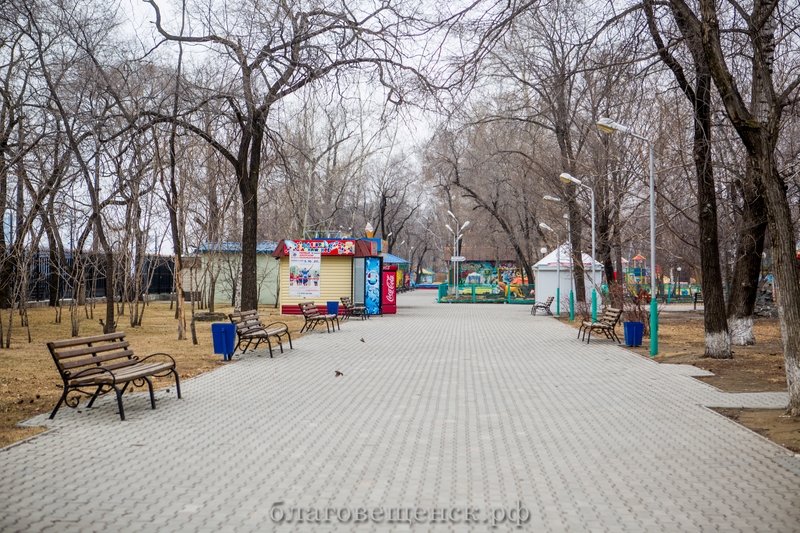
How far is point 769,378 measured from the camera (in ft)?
38.4

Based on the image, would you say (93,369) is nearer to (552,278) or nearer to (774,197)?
(774,197)

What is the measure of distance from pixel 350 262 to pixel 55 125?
1396cm

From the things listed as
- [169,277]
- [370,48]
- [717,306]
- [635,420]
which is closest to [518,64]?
[370,48]

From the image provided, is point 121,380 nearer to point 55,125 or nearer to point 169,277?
point 55,125

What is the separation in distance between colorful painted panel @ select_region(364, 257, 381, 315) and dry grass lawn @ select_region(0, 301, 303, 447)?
402cm

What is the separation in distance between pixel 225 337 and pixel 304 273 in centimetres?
1477

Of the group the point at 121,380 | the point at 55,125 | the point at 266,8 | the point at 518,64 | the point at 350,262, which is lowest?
the point at 121,380

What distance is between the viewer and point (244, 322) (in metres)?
15.3

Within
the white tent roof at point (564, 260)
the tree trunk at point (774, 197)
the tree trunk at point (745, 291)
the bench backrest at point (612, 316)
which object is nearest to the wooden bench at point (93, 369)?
the tree trunk at point (774, 197)

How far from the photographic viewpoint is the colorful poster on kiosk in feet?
94.4

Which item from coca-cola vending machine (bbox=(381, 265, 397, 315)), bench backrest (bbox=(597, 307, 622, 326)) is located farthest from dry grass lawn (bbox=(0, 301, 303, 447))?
bench backrest (bbox=(597, 307, 622, 326))

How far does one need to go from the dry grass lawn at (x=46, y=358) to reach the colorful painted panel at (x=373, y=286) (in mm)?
4020

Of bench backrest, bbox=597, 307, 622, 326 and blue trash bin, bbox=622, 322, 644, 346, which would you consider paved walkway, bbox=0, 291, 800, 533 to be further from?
bench backrest, bbox=597, 307, 622, 326

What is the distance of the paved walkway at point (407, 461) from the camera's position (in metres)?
4.80
